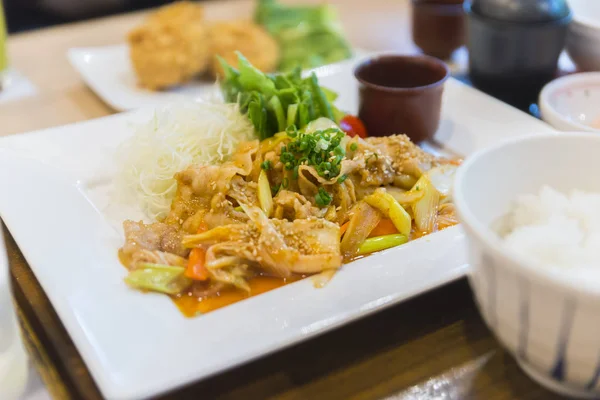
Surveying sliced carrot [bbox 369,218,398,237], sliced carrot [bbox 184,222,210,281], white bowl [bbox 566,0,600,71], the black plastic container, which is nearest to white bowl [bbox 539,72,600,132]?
the black plastic container

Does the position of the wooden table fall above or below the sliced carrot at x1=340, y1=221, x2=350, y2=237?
below

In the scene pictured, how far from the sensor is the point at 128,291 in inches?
67.3

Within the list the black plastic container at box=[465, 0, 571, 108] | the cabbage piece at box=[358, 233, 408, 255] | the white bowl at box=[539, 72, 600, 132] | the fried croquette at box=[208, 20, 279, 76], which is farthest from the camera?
the fried croquette at box=[208, 20, 279, 76]

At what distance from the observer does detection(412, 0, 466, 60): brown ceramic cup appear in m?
3.48

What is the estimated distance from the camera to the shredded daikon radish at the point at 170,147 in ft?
7.64

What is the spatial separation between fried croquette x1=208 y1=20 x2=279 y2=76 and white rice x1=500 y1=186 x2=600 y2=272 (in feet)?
8.27

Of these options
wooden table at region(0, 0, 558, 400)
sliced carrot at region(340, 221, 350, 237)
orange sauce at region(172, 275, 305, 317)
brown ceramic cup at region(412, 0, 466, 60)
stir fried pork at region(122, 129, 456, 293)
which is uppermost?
brown ceramic cup at region(412, 0, 466, 60)

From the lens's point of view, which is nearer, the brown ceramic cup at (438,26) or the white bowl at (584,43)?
the white bowl at (584,43)

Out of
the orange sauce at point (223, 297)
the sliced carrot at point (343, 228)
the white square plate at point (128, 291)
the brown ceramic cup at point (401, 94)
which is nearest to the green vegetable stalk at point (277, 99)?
the brown ceramic cup at point (401, 94)

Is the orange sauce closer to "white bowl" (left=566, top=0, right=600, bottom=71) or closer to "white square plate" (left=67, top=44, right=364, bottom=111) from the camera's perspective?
"white square plate" (left=67, top=44, right=364, bottom=111)

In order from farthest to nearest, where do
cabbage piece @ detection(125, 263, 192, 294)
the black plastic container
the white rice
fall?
the black plastic container < cabbage piece @ detection(125, 263, 192, 294) < the white rice

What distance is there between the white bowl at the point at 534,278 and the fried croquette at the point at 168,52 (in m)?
2.45

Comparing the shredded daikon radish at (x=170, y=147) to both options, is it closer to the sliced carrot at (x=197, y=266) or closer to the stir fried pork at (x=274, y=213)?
the stir fried pork at (x=274, y=213)

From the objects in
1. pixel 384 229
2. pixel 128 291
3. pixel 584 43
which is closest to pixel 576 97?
pixel 584 43
